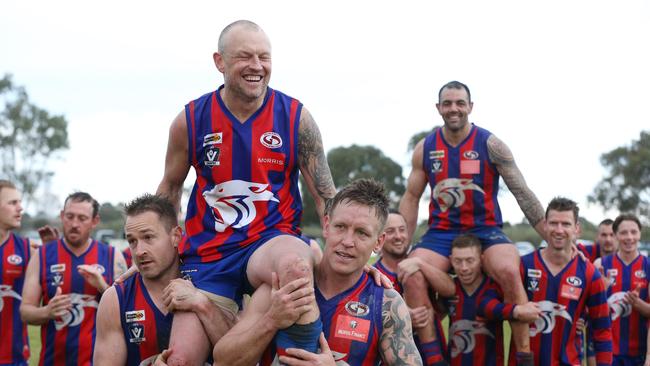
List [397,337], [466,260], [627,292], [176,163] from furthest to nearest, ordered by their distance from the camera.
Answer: [627,292] < [466,260] < [176,163] < [397,337]

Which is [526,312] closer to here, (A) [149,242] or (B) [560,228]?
(B) [560,228]

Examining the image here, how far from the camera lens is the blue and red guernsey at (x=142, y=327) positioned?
4.97m

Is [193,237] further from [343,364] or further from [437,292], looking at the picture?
[437,292]

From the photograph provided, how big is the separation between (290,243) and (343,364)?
32.9 inches

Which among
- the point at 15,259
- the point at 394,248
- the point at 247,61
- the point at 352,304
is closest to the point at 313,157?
the point at 247,61

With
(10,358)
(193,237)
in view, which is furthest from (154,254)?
(10,358)

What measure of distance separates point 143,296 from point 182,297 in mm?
640

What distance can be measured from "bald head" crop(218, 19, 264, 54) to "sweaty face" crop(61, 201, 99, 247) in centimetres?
388

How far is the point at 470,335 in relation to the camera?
318 inches

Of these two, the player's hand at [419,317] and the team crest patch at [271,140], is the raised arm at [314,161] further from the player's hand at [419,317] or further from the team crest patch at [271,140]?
the player's hand at [419,317]

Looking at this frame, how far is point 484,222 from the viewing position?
7500mm

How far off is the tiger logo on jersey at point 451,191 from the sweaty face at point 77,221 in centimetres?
375

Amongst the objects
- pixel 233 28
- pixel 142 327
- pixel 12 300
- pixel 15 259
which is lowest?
pixel 12 300

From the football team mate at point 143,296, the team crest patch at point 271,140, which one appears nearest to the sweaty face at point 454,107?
the team crest patch at point 271,140
